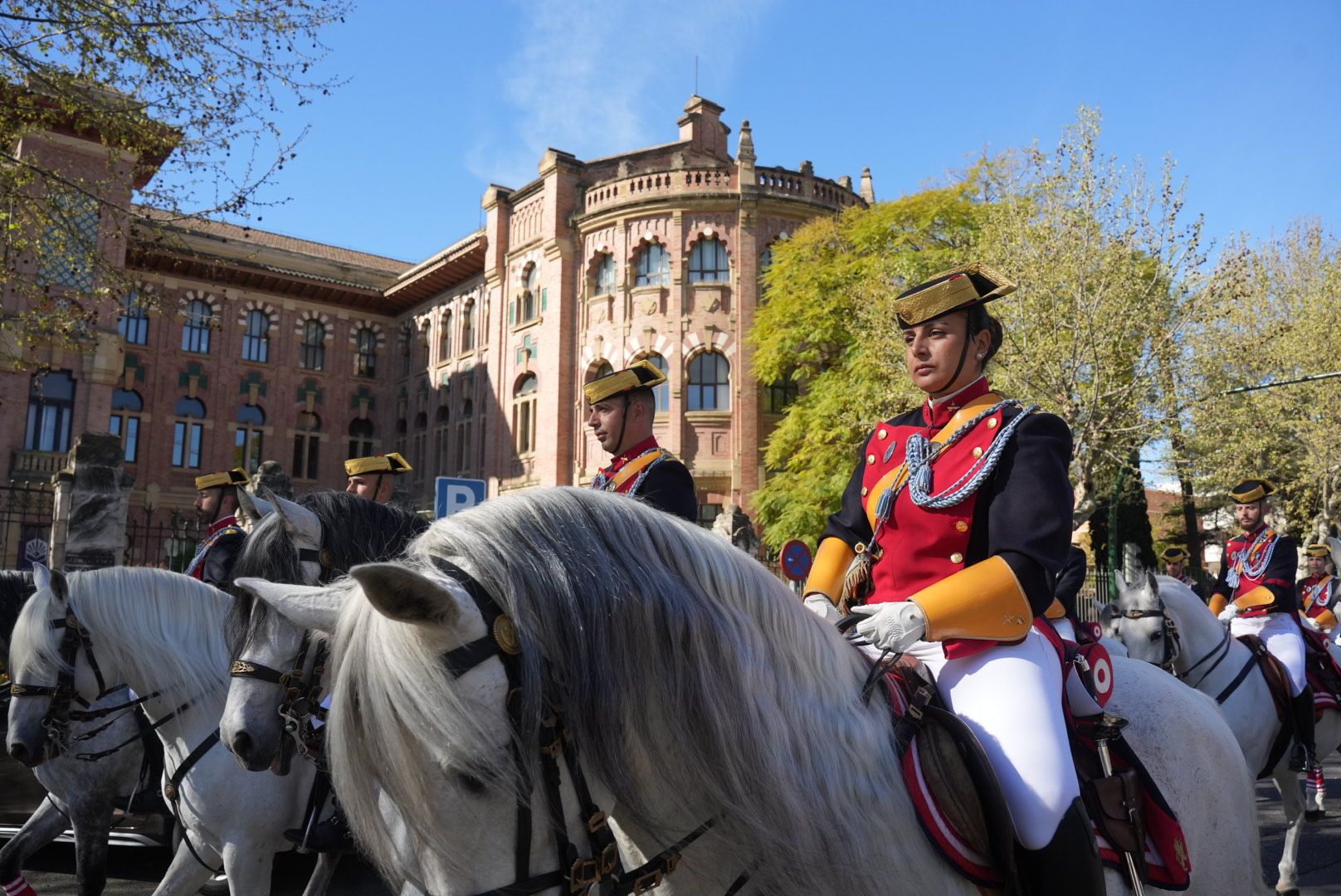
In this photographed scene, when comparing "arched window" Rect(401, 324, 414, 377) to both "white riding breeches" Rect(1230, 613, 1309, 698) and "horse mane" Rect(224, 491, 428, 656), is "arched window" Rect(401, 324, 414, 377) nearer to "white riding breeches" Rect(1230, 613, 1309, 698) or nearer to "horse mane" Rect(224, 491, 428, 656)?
"white riding breeches" Rect(1230, 613, 1309, 698)

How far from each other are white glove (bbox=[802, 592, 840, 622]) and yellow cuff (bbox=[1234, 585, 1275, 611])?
6913mm

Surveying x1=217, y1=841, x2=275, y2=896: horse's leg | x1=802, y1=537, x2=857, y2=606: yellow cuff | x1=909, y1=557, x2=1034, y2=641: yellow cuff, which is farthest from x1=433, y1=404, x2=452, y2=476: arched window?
x1=909, y1=557, x2=1034, y2=641: yellow cuff

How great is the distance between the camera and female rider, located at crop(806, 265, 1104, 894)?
7.70ft

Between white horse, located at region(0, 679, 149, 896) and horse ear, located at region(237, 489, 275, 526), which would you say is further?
white horse, located at region(0, 679, 149, 896)

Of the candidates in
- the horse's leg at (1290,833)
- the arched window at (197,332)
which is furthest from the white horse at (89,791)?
the arched window at (197,332)

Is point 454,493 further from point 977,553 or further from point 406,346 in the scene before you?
point 406,346

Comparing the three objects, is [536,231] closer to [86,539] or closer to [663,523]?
[86,539]

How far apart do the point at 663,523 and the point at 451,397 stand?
133 feet

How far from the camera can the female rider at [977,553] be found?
2.35 metres

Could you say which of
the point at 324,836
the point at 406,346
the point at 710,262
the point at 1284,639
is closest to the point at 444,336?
the point at 406,346

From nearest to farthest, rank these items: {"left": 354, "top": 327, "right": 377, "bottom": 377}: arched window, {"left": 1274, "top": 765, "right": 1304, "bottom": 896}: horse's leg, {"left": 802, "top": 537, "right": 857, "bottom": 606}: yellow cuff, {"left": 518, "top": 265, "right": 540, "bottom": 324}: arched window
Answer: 1. {"left": 802, "top": 537, "right": 857, "bottom": 606}: yellow cuff
2. {"left": 1274, "top": 765, "right": 1304, "bottom": 896}: horse's leg
3. {"left": 518, "top": 265, "right": 540, "bottom": 324}: arched window
4. {"left": 354, "top": 327, "right": 377, "bottom": 377}: arched window

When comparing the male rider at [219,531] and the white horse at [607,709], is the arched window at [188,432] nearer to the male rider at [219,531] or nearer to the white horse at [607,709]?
the male rider at [219,531]

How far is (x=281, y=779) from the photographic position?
194 inches

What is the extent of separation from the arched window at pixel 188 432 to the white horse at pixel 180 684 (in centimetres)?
3845
